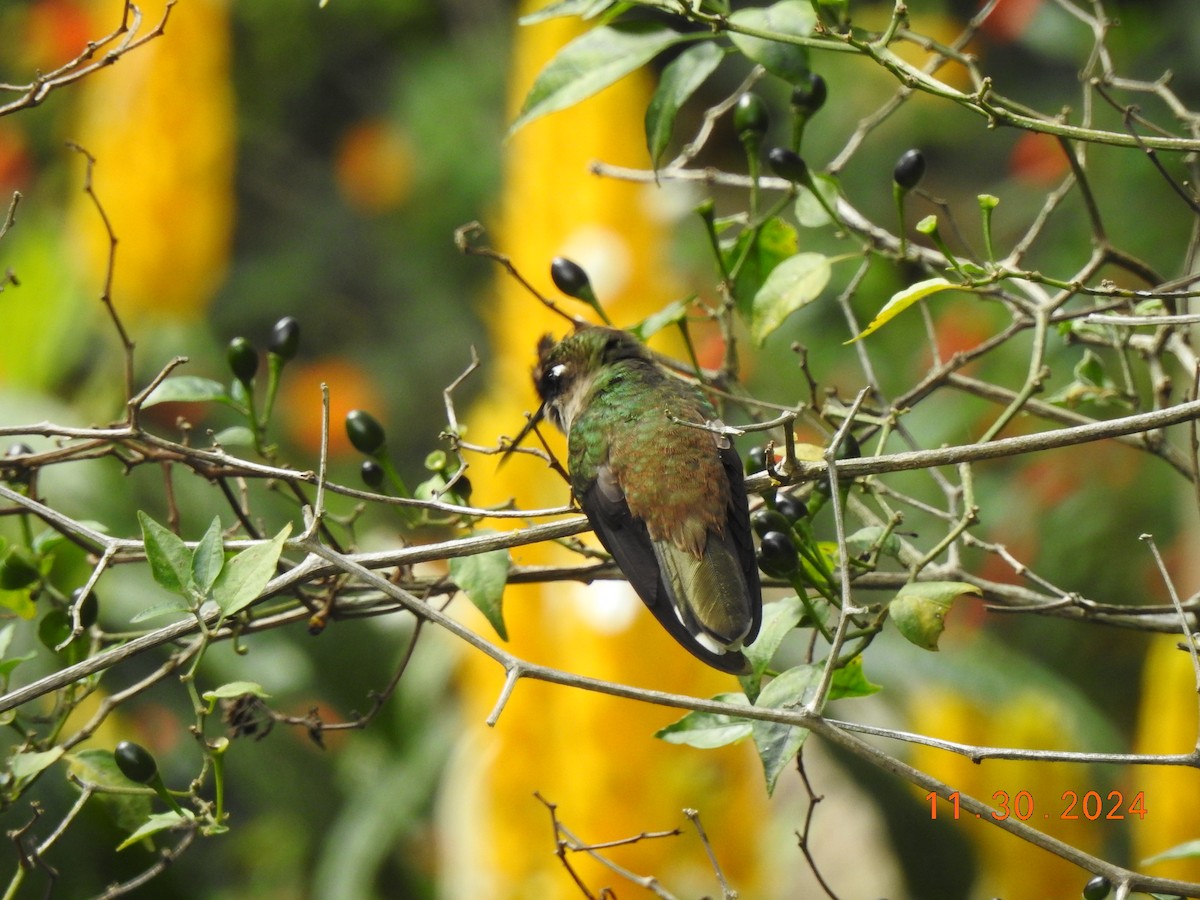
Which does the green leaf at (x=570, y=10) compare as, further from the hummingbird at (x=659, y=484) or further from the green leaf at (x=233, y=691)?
the green leaf at (x=233, y=691)

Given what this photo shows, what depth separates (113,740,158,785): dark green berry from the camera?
960mm

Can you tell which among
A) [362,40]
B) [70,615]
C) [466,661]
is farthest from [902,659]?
[362,40]

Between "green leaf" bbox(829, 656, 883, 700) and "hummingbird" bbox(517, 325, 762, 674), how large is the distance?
0.07 meters

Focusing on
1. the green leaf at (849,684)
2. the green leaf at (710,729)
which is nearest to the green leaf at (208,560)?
the green leaf at (710,729)

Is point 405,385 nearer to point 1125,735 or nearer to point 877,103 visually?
point 877,103

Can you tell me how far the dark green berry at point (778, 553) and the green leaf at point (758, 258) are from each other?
0.33 meters

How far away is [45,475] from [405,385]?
93.9 inches

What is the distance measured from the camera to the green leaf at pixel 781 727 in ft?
2.93

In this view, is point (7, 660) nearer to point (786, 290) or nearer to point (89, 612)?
point (89, 612)

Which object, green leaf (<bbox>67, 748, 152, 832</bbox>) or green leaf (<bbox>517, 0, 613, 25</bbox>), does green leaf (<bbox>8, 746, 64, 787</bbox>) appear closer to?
green leaf (<bbox>67, 748, 152, 832</bbox>)

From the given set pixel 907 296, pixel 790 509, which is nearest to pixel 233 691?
pixel 790 509

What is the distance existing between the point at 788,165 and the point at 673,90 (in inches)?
5.4

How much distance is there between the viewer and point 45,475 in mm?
2887

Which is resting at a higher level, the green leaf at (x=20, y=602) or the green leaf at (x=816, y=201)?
the green leaf at (x=816, y=201)
